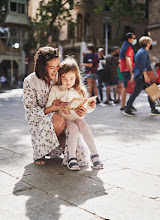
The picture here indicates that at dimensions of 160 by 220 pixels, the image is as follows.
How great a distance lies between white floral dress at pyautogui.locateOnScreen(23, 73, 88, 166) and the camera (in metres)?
3.86

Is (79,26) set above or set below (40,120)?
above

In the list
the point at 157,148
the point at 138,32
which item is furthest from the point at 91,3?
the point at 157,148

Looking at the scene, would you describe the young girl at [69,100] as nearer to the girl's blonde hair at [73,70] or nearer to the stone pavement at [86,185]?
the girl's blonde hair at [73,70]

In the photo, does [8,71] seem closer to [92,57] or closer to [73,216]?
[92,57]

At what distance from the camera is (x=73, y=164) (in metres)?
3.69

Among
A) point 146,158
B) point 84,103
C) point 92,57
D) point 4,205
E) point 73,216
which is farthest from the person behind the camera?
point 92,57

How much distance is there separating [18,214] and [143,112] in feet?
23.1

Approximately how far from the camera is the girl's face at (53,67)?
385 centimetres

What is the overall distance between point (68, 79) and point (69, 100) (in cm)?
23

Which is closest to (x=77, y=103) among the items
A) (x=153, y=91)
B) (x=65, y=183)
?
(x=65, y=183)

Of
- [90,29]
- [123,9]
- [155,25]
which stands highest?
[123,9]

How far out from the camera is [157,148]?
4781mm

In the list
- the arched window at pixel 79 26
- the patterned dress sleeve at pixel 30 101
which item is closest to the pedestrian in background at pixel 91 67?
the patterned dress sleeve at pixel 30 101

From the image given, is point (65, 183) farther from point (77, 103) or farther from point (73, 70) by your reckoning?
point (73, 70)
